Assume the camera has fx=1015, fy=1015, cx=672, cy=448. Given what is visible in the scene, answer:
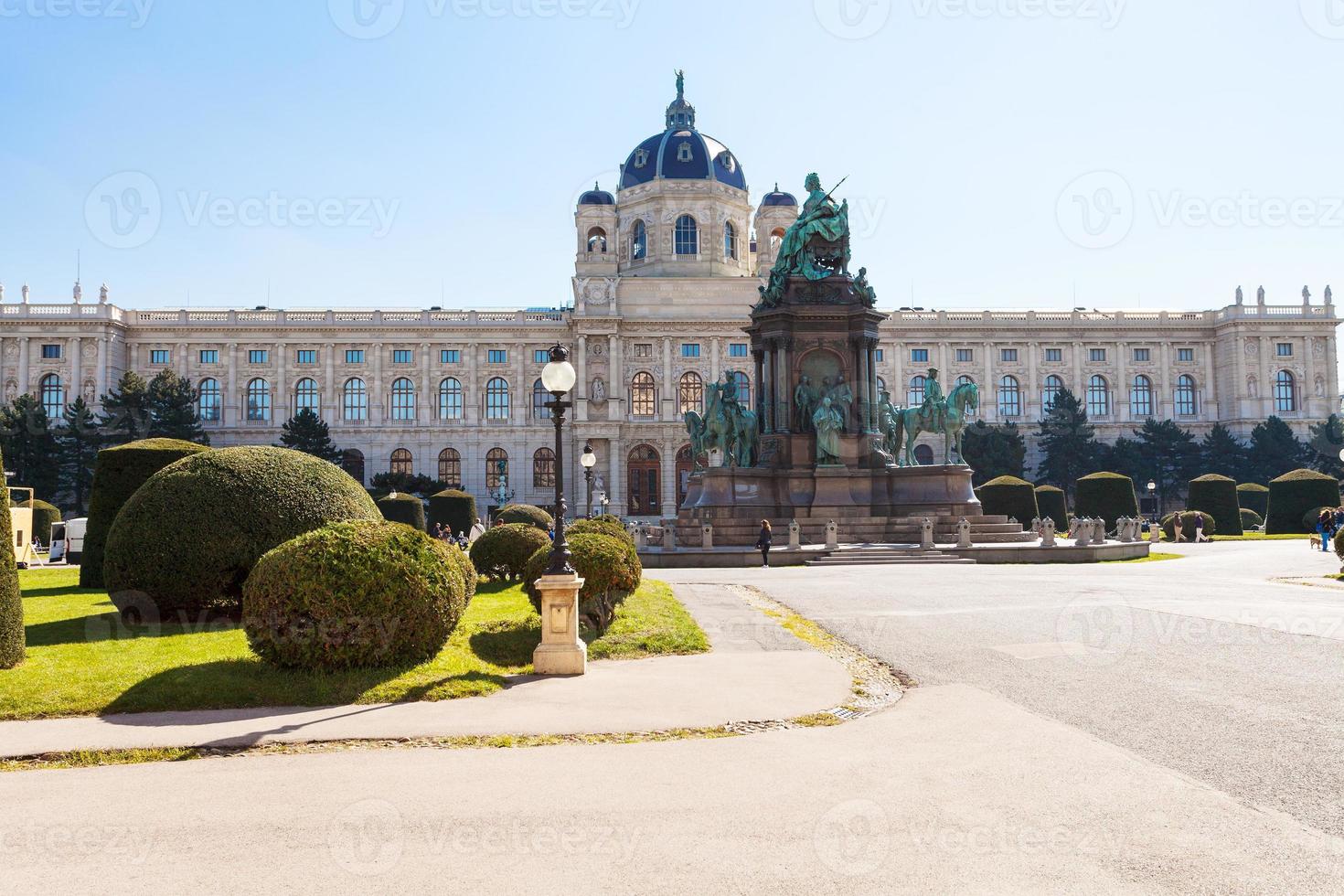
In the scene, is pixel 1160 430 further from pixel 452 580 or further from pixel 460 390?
pixel 452 580

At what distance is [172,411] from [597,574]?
207 ft

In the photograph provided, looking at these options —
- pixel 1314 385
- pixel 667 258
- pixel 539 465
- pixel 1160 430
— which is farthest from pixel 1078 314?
pixel 539 465

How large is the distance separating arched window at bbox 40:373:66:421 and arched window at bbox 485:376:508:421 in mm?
30400

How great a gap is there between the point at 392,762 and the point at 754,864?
313cm

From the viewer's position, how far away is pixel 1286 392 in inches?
3238

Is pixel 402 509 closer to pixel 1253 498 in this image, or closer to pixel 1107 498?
pixel 1107 498

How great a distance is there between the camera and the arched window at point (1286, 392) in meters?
81.9

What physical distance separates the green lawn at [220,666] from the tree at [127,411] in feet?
195

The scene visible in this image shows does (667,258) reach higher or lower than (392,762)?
higher

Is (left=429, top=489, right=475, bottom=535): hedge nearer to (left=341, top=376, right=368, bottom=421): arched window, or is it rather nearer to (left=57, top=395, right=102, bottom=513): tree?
(left=57, top=395, right=102, bottom=513): tree

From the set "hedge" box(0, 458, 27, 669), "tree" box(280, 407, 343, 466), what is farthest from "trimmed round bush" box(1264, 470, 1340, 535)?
"tree" box(280, 407, 343, 466)

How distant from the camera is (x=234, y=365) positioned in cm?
7706

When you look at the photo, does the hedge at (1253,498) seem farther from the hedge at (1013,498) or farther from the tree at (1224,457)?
the hedge at (1013,498)

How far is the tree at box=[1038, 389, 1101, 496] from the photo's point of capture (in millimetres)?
74438
